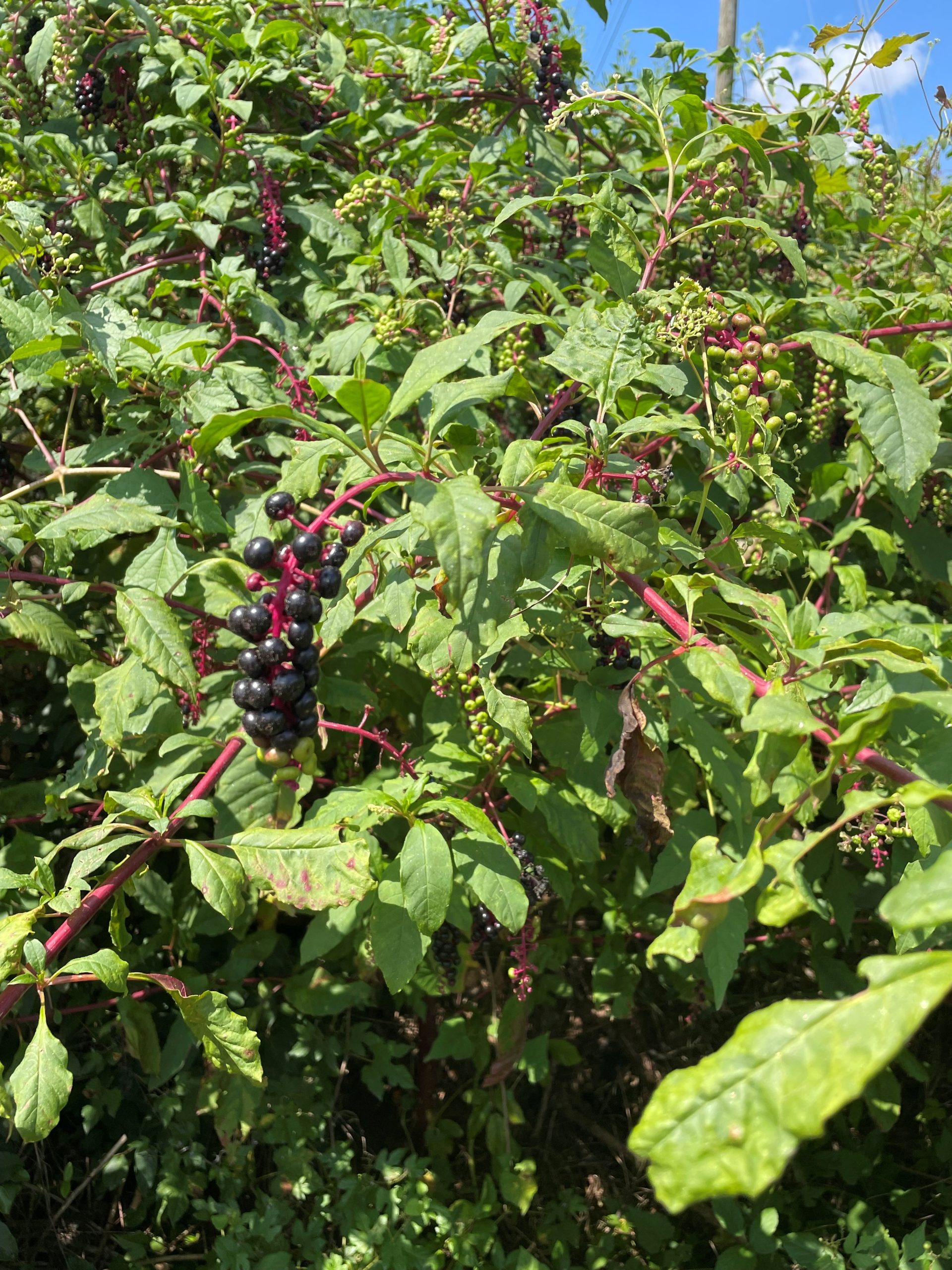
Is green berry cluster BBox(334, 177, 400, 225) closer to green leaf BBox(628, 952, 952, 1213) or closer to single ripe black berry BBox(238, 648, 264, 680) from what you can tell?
single ripe black berry BBox(238, 648, 264, 680)

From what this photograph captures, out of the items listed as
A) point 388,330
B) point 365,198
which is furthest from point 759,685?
point 365,198

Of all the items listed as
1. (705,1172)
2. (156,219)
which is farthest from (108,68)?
(705,1172)

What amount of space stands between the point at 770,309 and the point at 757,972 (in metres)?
2.59

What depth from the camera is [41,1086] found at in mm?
1548

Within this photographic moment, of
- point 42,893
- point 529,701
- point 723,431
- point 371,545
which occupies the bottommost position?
point 42,893

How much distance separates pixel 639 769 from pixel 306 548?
2.21 feet

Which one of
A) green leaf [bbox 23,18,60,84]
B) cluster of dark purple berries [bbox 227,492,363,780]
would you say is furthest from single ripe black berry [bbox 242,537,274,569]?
green leaf [bbox 23,18,60,84]

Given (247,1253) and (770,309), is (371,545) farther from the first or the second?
(247,1253)

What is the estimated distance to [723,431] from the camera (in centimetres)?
172

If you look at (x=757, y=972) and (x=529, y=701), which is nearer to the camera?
(x=529, y=701)

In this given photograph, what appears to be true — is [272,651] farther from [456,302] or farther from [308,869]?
[456,302]

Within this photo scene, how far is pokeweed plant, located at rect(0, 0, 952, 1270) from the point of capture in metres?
1.37

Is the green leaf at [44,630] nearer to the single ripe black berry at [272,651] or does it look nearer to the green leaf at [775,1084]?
the single ripe black berry at [272,651]

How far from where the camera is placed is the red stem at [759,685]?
107 cm
